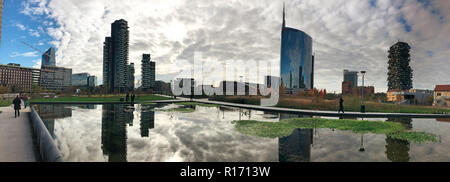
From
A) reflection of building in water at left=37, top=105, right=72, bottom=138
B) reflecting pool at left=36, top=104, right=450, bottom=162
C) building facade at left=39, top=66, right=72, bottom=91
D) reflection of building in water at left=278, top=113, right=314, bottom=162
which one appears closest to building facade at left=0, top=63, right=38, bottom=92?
building facade at left=39, top=66, right=72, bottom=91

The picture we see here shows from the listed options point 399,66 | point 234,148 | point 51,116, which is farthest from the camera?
point 399,66

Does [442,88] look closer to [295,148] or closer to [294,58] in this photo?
[295,148]

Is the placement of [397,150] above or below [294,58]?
below

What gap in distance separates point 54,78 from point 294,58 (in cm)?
18710

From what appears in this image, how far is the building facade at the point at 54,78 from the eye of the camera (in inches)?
5861

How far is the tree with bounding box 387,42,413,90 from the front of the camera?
7831cm

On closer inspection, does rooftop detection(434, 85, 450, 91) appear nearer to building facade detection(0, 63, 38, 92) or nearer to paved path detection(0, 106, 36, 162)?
paved path detection(0, 106, 36, 162)

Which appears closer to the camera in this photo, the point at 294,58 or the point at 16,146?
the point at 16,146

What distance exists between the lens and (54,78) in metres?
149

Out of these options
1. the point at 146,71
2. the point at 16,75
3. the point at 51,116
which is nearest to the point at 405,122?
the point at 51,116

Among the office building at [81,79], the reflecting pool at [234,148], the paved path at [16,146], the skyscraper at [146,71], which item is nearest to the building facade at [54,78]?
the office building at [81,79]
